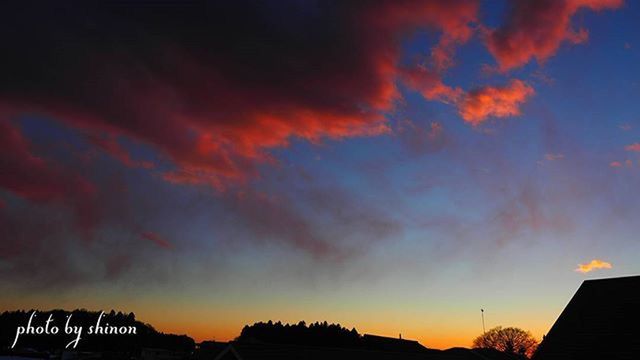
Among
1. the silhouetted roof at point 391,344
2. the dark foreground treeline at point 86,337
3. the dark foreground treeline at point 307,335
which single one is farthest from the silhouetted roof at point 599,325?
the dark foreground treeline at point 86,337

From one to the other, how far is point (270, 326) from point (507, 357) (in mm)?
73695

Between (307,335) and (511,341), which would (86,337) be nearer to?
(307,335)

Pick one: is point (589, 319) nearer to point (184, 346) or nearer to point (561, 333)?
point (561, 333)

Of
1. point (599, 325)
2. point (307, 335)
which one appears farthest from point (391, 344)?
point (599, 325)

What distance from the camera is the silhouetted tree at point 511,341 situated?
339 feet

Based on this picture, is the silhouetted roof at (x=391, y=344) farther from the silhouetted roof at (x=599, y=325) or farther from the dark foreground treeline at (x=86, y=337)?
the silhouetted roof at (x=599, y=325)

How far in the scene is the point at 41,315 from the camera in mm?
142125

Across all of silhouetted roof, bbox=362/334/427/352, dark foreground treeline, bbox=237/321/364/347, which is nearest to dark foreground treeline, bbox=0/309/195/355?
dark foreground treeline, bbox=237/321/364/347

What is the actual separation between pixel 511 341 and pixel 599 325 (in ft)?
313

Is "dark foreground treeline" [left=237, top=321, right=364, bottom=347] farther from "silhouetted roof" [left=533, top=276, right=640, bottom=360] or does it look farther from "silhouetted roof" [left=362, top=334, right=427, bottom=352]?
"silhouetted roof" [left=533, top=276, right=640, bottom=360]

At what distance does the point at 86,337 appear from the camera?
4678 inches

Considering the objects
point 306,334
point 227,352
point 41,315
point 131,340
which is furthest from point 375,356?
point 41,315

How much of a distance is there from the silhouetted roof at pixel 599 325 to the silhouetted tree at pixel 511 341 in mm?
89072

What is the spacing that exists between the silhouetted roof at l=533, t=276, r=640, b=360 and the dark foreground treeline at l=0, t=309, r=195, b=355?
103m
